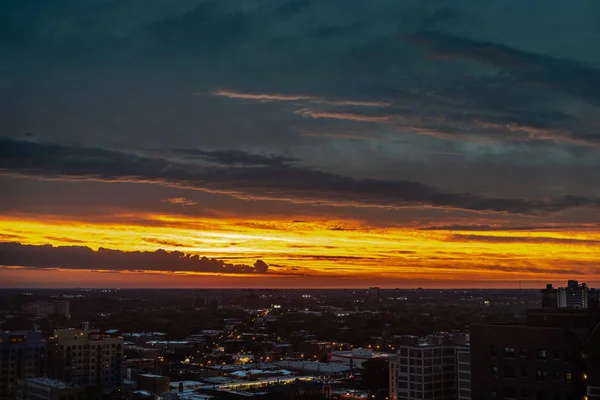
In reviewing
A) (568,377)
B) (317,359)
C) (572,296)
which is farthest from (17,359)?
(572,296)

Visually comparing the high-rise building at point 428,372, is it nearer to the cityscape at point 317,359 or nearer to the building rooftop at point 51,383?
the cityscape at point 317,359

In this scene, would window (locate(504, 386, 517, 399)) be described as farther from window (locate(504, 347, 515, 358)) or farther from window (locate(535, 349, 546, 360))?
window (locate(535, 349, 546, 360))

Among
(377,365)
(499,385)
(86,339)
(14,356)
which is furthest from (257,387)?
(499,385)

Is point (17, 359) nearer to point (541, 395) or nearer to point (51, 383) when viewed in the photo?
point (51, 383)

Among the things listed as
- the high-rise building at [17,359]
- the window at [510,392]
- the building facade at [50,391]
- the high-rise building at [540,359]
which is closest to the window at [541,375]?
the high-rise building at [540,359]

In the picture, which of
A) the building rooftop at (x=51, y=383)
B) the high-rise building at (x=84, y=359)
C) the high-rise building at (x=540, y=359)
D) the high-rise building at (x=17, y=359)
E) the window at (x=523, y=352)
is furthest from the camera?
the high-rise building at (x=84, y=359)

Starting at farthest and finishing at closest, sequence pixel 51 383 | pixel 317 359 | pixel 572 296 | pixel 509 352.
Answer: pixel 317 359
pixel 572 296
pixel 51 383
pixel 509 352

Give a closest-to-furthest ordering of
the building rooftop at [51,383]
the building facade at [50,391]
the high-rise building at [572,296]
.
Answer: the building facade at [50,391]
the building rooftop at [51,383]
the high-rise building at [572,296]
